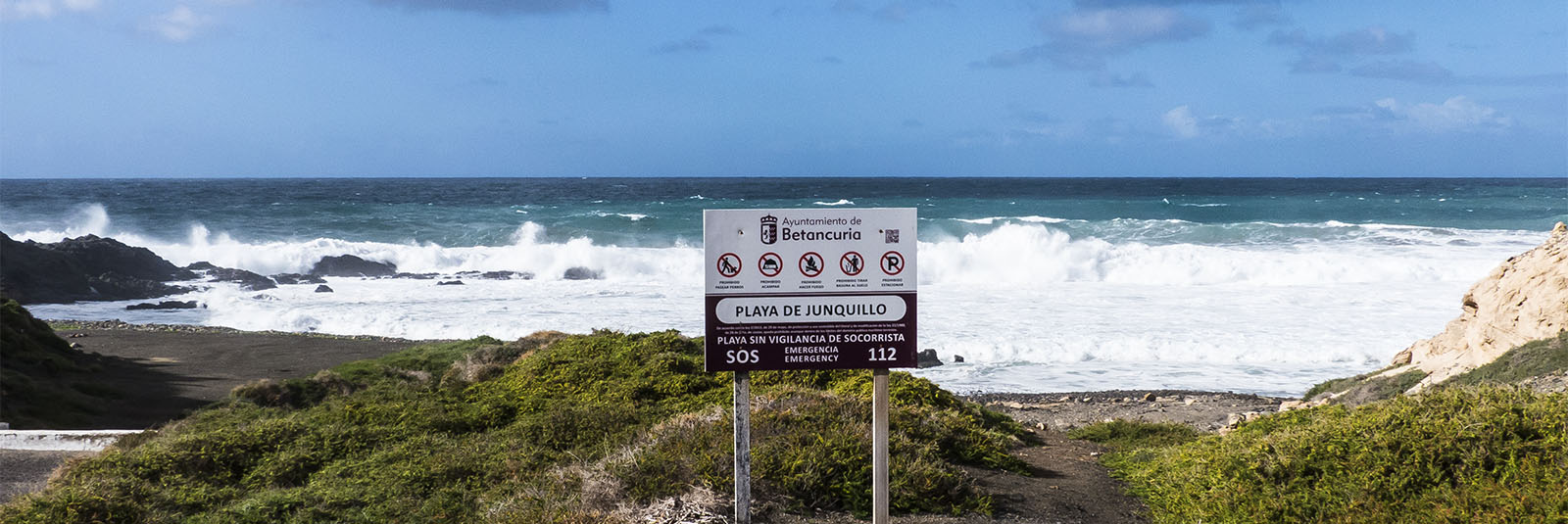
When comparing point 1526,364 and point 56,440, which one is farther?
point 1526,364

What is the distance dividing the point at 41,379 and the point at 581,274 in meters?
24.9

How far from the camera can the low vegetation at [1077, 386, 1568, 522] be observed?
476 cm

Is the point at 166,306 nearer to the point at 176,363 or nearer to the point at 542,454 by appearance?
the point at 176,363

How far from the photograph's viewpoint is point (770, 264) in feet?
16.0

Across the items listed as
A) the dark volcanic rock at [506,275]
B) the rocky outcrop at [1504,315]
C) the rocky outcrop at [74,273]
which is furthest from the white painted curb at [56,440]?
the dark volcanic rock at [506,275]

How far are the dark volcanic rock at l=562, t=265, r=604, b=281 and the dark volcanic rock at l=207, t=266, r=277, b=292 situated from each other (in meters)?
9.63

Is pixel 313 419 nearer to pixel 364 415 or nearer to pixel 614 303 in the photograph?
pixel 364 415

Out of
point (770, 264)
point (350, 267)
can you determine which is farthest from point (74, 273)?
point (770, 264)

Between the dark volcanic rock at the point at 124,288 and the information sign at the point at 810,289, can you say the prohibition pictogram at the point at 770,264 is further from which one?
the dark volcanic rock at the point at 124,288

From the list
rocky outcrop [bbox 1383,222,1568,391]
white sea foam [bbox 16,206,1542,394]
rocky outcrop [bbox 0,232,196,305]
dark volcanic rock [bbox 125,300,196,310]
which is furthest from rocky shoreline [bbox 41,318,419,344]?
rocky outcrop [bbox 1383,222,1568,391]

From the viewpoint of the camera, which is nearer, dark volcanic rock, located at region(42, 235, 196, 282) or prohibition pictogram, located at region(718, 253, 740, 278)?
prohibition pictogram, located at region(718, 253, 740, 278)

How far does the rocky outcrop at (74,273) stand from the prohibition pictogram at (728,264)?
28.9m

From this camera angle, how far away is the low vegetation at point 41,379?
11.2 meters

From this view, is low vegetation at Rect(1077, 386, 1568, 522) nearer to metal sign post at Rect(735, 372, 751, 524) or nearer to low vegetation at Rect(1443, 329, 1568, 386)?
metal sign post at Rect(735, 372, 751, 524)
